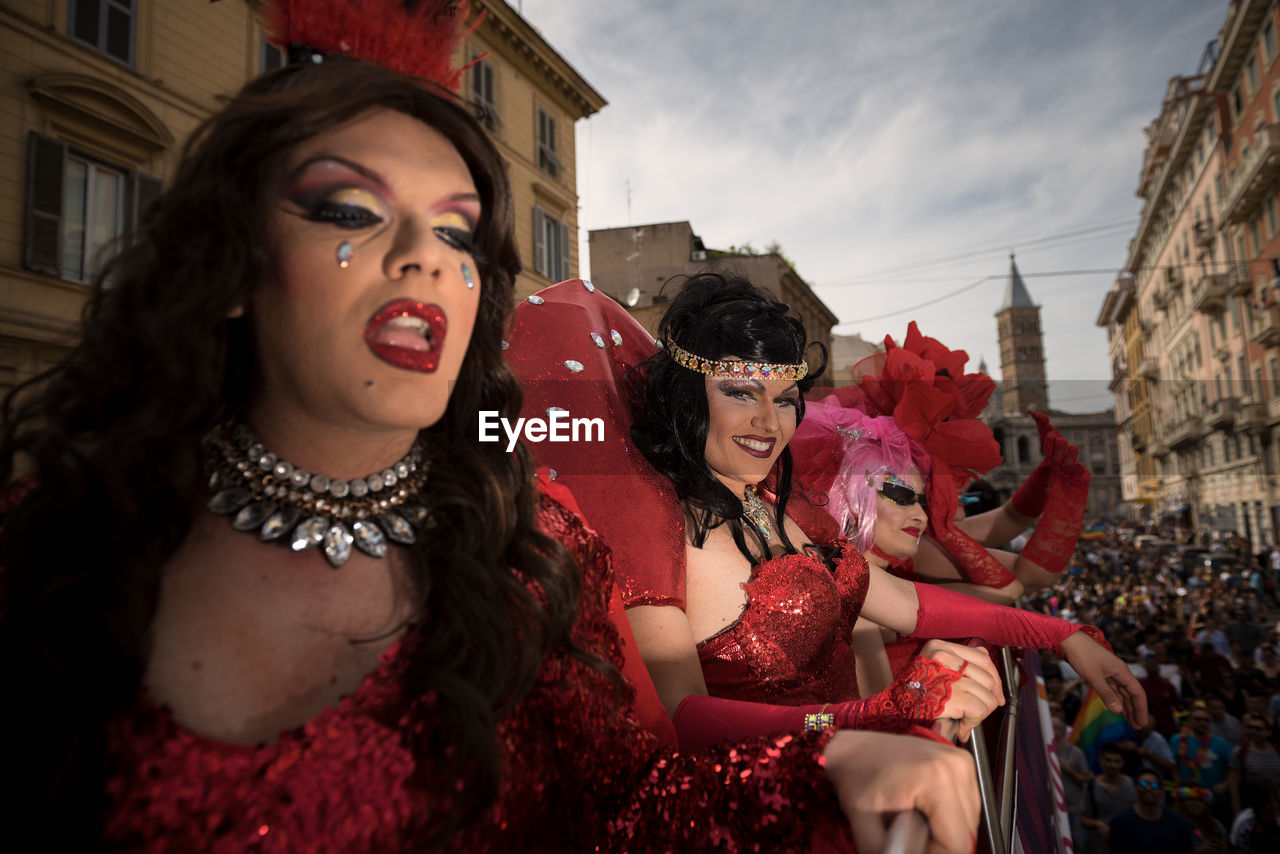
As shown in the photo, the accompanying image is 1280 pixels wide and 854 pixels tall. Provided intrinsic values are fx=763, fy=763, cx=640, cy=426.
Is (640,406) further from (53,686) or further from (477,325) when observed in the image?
(53,686)

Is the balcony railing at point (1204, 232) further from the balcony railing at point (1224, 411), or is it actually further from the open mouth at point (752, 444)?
the open mouth at point (752, 444)

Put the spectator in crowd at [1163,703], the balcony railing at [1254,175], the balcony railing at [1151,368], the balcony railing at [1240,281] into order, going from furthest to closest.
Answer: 1. the balcony railing at [1151,368]
2. the balcony railing at [1240,281]
3. the balcony railing at [1254,175]
4. the spectator in crowd at [1163,703]

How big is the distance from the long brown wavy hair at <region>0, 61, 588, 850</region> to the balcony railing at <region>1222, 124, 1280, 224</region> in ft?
117

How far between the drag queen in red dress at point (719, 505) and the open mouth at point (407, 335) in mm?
847

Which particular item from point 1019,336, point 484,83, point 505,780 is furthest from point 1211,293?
point 1019,336

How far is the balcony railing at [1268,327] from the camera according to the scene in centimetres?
2870

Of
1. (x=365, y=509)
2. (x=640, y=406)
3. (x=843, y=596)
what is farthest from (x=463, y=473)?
(x=843, y=596)

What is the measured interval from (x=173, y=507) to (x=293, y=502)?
157 millimetres

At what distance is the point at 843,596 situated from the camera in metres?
2.35

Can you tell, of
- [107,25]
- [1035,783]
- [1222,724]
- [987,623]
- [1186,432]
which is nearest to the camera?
[987,623]

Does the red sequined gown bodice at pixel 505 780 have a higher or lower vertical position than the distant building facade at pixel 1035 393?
lower

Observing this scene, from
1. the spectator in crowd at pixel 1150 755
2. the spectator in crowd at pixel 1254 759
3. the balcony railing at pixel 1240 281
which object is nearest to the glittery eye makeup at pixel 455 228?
the spectator in crowd at pixel 1150 755

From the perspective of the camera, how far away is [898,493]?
3248mm

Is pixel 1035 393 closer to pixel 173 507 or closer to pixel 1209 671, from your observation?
pixel 1209 671
